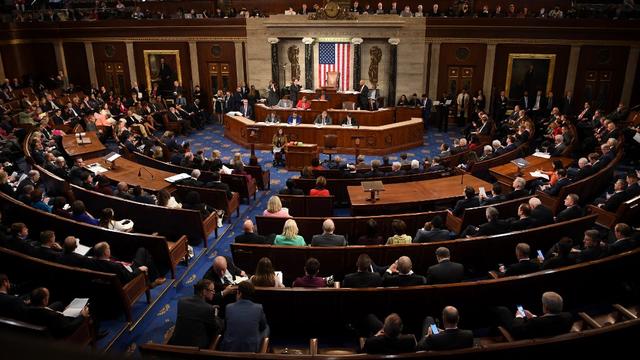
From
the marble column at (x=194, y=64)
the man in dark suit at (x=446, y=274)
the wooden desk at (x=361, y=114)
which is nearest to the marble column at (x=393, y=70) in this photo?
the wooden desk at (x=361, y=114)

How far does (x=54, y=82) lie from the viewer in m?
21.1

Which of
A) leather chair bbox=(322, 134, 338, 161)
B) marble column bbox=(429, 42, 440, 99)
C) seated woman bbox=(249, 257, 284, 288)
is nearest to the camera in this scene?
seated woman bbox=(249, 257, 284, 288)

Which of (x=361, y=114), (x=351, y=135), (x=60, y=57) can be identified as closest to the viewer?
(x=351, y=135)

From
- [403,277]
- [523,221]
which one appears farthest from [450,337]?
[523,221]

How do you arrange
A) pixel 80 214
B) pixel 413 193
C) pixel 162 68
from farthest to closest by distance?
1. pixel 162 68
2. pixel 413 193
3. pixel 80 214

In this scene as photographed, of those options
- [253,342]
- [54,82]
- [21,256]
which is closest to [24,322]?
[21,256]

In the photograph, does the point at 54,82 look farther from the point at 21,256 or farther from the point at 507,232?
the point at 507,232

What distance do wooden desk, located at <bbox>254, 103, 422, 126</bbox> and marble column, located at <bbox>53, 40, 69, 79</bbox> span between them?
1084cm

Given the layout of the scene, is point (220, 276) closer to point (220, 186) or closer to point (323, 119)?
point (220, 186)

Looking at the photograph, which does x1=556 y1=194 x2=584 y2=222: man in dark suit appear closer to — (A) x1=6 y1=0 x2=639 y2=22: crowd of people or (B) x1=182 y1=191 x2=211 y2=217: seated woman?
(B) x1=182 y1=191 x2=211 y2=217: seated woman

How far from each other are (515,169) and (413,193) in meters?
2.62

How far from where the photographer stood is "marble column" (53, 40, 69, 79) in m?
21.7

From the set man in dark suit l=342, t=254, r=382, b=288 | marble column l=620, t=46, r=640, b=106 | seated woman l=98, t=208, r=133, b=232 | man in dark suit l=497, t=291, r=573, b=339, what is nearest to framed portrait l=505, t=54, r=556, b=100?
marble column l=620, t=46, r=640, b=106

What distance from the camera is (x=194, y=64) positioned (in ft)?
67.2
